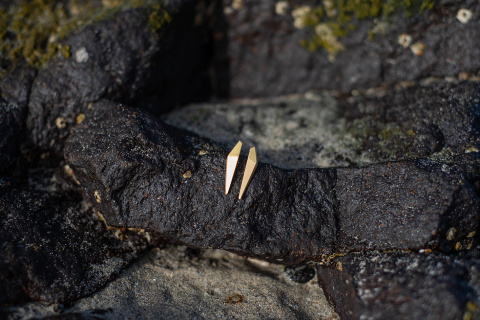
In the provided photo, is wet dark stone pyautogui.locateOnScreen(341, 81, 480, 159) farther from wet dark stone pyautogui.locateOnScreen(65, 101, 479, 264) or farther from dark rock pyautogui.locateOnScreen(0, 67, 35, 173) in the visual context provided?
dark rock pyautogui.locateOnScreen(0, 67, 35, 173)

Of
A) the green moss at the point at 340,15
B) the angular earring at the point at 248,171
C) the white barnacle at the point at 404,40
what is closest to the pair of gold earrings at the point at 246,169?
the angular earring at the point at 248,171

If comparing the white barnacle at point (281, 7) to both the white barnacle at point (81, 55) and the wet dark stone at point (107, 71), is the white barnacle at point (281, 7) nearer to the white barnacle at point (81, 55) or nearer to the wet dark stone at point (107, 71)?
the wet dark stone at point (107, 71)

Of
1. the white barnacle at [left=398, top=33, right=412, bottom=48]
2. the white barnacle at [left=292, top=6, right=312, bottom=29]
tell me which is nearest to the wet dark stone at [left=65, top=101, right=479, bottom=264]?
the white barnacle at [left=398, top=33, right=412, bottom=48]

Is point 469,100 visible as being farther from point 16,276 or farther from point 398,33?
point 16,276

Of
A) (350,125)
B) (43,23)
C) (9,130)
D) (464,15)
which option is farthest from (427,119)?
(43,23)

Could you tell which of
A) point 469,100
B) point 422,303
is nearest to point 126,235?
point 422,303

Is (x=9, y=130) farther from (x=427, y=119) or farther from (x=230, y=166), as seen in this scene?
(x=427, y=119)
